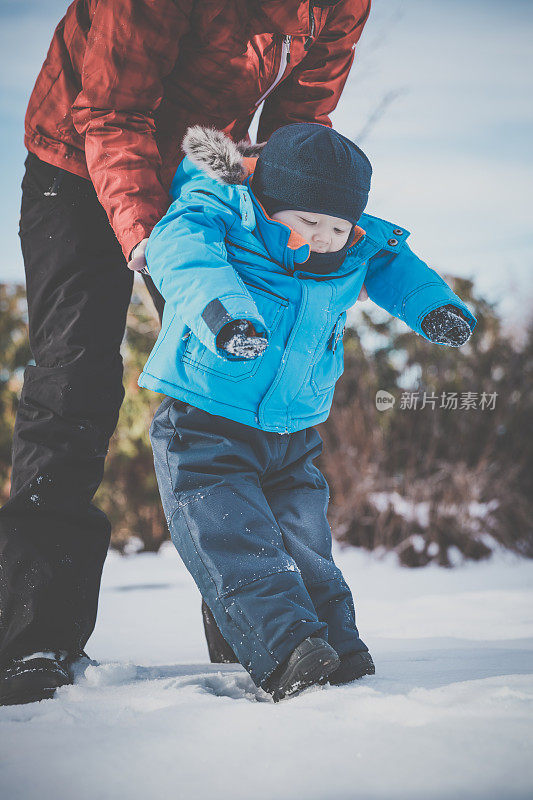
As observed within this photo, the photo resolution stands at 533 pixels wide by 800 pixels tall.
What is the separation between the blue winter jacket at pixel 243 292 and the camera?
139 centimetres

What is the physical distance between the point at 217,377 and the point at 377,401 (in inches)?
105

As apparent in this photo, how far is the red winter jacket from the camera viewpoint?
4.83 feet

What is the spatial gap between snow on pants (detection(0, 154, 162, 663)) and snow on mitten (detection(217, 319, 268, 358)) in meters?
0.46

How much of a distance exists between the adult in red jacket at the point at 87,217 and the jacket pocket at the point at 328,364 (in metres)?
0.48

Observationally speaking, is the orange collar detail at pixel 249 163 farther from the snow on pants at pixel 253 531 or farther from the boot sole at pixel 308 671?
the boot sole at pixel 308 671

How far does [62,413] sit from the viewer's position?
1.56m

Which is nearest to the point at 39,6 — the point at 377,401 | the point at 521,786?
the point at 377,401

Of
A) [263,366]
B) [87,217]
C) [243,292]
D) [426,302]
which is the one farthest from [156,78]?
[426,302]

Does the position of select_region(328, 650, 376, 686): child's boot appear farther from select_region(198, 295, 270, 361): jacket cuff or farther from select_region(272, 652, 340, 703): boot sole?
select_region(198, 295, 270, 361): jacket cuff

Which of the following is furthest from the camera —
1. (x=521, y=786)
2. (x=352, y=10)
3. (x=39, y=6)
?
(x=39, y=6)

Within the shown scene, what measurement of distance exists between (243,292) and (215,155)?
1.33 ft

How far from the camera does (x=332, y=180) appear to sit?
1521mm

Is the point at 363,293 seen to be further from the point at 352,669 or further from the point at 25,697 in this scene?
the point at 25,697

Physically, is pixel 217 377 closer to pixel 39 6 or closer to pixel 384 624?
pixel 384 624
